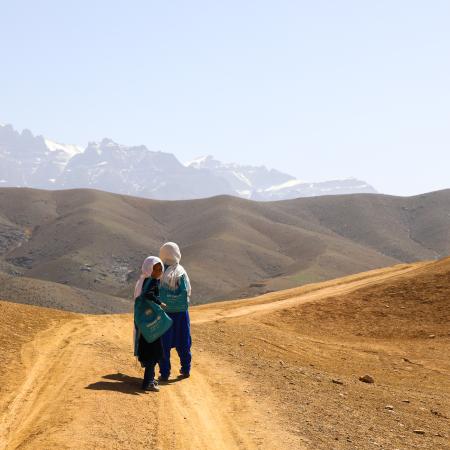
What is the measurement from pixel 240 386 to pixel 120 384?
2.09 m

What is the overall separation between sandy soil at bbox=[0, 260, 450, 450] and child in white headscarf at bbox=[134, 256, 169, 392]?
1.03 feet

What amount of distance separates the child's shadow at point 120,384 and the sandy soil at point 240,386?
2cm

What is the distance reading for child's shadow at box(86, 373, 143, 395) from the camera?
984 cm

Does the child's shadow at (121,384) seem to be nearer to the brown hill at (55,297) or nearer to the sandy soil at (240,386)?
the sandy soil at (240,386)

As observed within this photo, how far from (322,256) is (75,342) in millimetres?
114997

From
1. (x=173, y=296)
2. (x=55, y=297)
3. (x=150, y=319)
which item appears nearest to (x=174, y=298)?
(x=173, y=296)

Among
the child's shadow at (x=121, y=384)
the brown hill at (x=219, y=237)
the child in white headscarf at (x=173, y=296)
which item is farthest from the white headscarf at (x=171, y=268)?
the brown hill at (x=219, y=237)

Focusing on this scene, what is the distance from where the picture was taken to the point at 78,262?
406 ft

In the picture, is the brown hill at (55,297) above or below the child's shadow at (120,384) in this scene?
below

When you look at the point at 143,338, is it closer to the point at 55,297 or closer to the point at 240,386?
the point at 240,386

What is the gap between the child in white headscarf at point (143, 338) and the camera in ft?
33.1

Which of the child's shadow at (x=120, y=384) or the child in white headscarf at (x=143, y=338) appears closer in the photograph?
the child's shadow at (x=120, y=384)

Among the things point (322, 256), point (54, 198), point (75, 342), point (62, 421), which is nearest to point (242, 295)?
point (322, 256)

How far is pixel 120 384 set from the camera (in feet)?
33.8
